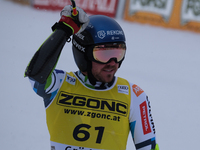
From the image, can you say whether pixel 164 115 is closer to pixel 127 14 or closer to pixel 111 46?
pixel 111 46

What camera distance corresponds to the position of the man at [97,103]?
256cm

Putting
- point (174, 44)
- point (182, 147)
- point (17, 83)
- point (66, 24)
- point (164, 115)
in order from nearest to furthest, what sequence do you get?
point (66, 24) < point (182, 147) < point (164, 115) < point (17, 83) < point (174, 44)

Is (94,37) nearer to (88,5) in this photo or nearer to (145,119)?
(145,119)

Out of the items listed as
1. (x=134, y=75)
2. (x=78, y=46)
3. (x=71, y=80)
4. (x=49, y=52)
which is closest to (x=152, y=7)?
(x=134, y=75)

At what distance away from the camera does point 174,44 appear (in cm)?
813

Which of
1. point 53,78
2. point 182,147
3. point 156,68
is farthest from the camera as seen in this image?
point 156,68

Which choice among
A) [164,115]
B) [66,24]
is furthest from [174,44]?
[66,24]

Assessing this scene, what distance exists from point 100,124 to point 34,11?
6.53m

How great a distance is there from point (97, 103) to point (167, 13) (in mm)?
7364

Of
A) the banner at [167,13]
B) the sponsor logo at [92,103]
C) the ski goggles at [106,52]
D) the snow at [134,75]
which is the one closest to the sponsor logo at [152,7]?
the banner at [167,13]

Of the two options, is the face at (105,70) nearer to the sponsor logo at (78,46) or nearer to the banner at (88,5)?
the sponsor logo at (78,46)

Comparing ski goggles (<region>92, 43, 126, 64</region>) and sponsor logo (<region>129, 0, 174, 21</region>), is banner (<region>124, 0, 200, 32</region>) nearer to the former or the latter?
sponsor logo (<region>129, 0, 174, 21</region>)

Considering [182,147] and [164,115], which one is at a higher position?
[164,115]

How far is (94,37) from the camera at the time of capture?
264 cm
